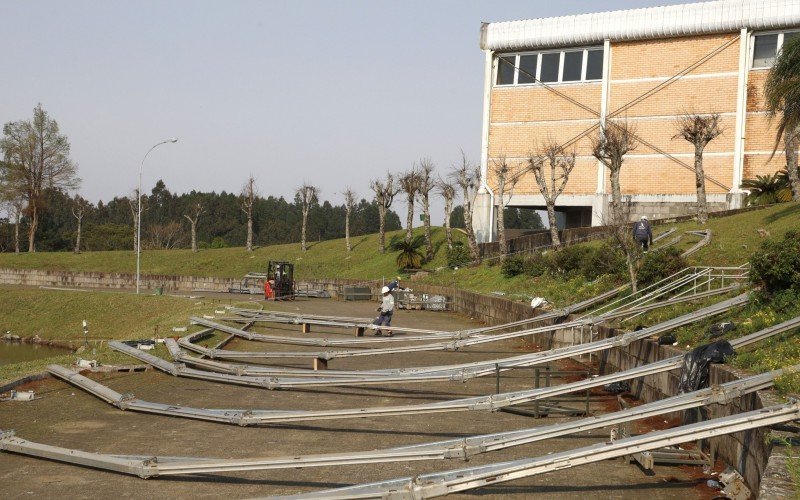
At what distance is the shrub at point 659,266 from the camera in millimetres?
23188

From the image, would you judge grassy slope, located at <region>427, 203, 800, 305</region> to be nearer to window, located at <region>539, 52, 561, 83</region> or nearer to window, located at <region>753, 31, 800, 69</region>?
window, located at <region>753, 31, 800, 69</region>

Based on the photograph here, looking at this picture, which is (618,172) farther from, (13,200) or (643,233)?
(13,200)

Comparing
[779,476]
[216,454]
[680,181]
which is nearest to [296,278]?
[680,181]

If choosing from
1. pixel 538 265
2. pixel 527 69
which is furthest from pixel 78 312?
pixel 527 69

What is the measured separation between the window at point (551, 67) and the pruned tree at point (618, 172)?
158 inches

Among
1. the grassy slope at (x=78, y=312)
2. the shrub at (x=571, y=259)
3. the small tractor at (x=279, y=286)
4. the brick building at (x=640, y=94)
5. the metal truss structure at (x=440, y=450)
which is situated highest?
the brick building at (x=640, y=94)

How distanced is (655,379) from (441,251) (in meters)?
51.1

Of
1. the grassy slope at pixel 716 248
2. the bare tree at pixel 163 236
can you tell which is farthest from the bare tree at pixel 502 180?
the bare tree at pixel 163 236

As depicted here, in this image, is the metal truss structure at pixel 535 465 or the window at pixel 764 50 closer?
the metal truss structure at pixel 535 465

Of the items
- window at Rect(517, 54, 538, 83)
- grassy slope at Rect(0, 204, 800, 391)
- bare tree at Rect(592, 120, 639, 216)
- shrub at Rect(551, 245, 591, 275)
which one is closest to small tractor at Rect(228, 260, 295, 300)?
grassy slope at Rect(0, 204, 800, 391)

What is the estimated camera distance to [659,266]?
2328 cm

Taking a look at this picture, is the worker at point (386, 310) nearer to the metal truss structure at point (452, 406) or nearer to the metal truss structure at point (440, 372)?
the metal truss structure at point (440, 372)

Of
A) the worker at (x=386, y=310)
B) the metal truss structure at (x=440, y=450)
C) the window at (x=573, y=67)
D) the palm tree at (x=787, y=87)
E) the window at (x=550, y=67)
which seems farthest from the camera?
the window at (x=550, y=67)

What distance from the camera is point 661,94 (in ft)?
168
